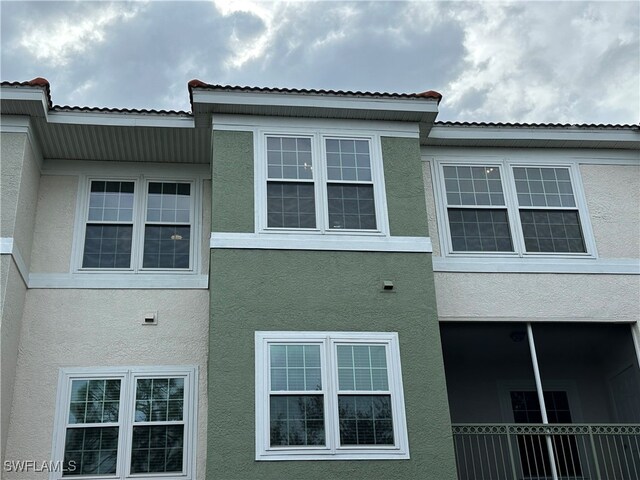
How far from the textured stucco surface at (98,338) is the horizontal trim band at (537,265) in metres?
3.79

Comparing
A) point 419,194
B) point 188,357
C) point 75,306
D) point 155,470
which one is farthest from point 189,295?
point 419,194

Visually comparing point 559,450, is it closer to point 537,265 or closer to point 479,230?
point 537,265

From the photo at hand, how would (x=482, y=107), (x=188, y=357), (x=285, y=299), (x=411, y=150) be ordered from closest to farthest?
(x=285, y=299) < (x=188, y=357) < (x=411, y=150) < (x=482, y=107)

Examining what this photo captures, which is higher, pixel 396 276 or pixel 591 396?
pixel 396 276

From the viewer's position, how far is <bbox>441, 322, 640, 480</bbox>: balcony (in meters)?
11.8

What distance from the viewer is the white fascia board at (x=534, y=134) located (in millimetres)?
10922

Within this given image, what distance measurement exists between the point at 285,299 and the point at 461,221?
3388 millimetres

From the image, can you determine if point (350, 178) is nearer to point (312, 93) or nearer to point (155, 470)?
point (312, 93)

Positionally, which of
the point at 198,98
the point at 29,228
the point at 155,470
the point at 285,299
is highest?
the point at 198,98

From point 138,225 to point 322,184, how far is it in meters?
3.00

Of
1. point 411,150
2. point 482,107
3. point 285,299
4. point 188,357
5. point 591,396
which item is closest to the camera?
point 285,299

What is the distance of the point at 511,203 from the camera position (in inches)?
426

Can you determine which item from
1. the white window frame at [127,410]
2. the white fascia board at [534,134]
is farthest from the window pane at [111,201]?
the white fascia board at [534,134]

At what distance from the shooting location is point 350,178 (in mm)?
10047
